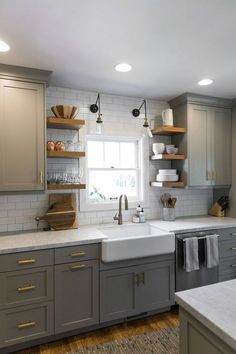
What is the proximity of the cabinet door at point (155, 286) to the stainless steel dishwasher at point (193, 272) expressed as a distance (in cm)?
9

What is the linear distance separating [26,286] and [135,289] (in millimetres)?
1046

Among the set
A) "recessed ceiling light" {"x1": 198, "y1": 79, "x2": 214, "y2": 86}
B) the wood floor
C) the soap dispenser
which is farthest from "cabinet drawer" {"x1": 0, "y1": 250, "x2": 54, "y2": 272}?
"recessed ceiling light" {"x1": 198, "y1": 79, "x2": 214, "y2": 86}

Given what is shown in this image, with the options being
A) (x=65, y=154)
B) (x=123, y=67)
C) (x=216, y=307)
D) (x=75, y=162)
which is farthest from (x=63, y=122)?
(x=216, y=307)

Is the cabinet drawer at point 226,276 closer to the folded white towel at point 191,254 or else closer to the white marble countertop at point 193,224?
the folded white towel at point 191,254

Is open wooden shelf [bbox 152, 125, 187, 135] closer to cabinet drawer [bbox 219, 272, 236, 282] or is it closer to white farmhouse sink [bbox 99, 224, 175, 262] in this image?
white farmhouse sink [bbox 99, 224, 175, 262]

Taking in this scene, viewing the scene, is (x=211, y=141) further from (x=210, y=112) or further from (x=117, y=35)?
(x=117, y=35)

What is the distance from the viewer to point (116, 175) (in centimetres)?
318

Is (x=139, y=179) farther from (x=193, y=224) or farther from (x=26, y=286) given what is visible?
(x=26, y=286)

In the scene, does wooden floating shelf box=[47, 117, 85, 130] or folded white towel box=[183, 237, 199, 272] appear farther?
folded white towel box=[183, 237, 199, 272]

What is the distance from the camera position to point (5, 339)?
1970 mm

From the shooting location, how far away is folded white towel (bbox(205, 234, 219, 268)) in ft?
8.84

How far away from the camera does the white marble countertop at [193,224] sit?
269 centimetres

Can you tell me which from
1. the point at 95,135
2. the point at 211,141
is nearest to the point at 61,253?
the point at 95,135

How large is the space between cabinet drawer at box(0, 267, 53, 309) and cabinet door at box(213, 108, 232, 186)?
2.41 metres
